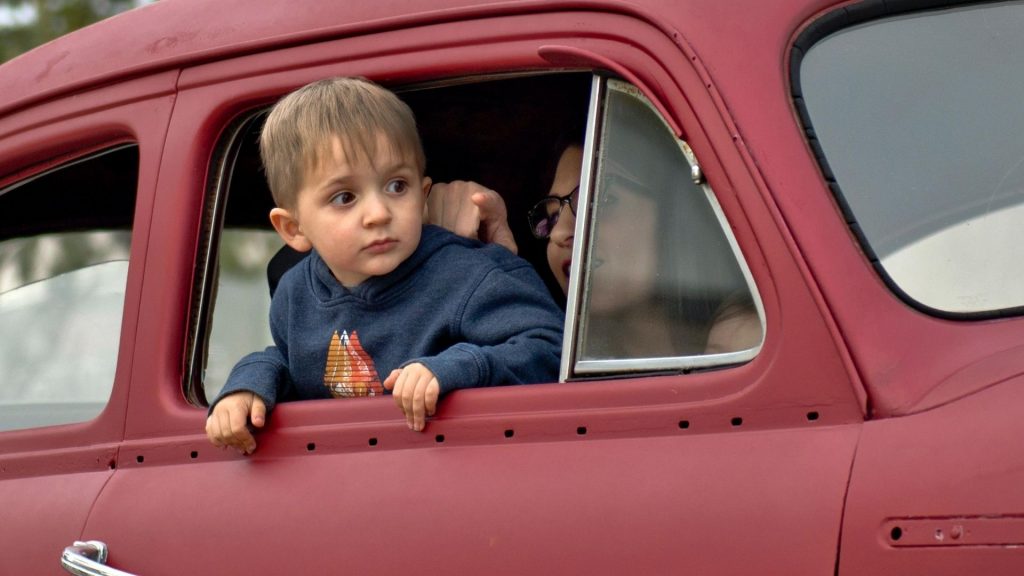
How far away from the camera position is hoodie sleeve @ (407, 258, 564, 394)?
230 centimetres

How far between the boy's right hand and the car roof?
65 centimetres

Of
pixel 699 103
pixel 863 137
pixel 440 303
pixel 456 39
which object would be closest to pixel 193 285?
pixel 440 303

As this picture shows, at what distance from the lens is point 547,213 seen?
3.05 m

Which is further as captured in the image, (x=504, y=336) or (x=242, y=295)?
(x=242, y=295)

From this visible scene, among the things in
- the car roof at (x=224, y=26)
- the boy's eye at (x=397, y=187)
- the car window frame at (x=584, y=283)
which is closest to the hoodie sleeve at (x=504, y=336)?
the car window frame at (x=584, y=283)

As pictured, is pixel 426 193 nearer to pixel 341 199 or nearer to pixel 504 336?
pixel 341 199

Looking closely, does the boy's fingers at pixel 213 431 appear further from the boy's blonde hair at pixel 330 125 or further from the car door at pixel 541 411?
the boy's blonde hair at pixel 330 125

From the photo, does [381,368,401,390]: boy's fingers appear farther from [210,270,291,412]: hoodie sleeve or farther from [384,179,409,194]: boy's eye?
[384,179,409,194]: boy's eye

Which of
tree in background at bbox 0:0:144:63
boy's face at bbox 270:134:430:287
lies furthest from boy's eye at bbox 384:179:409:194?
tree in background at bbox 0:0:144:63

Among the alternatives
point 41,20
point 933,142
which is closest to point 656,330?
point 933,142

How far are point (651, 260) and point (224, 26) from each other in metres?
1.00

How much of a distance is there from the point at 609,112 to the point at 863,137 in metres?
0.41

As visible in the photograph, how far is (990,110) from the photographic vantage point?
2.13 m

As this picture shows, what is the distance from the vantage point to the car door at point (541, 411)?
196 cm
